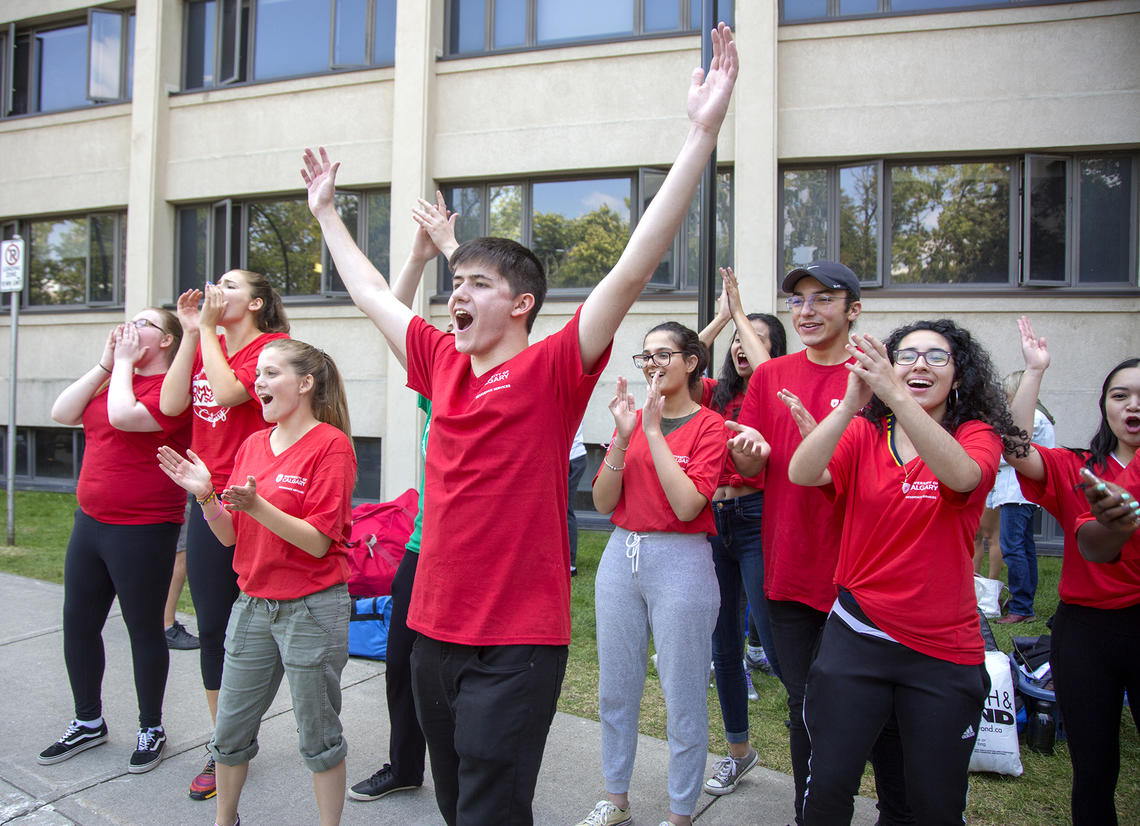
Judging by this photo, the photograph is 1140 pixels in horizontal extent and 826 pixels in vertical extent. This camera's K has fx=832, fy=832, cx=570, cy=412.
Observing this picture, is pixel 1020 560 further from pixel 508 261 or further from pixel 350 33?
pixel 350 33

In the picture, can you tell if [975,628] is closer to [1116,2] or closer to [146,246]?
[1116,2]

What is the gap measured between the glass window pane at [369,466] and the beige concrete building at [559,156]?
0.04 m

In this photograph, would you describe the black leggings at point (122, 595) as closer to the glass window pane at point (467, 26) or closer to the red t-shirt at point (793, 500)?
the red t-shirt at point (793, 500)

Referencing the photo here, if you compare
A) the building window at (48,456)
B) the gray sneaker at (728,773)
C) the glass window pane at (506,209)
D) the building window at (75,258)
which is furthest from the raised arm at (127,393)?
the building window at (48,456)

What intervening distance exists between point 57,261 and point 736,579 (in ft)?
45.8

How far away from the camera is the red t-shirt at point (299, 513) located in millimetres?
3152

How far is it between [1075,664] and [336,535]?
2.72 m

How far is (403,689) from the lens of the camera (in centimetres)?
368

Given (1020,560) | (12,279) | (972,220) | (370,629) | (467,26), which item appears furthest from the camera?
(467,26)

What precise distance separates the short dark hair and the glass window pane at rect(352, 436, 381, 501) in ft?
31.0

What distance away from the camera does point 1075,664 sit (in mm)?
2924

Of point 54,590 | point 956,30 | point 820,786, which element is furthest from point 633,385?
point 820,786

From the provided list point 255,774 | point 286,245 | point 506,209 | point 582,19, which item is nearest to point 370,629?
point 255,774

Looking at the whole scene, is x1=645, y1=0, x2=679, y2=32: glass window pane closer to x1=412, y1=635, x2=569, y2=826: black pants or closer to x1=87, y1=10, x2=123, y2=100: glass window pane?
x1=87, y1=10, x2=123, y2=100: glass window pane
